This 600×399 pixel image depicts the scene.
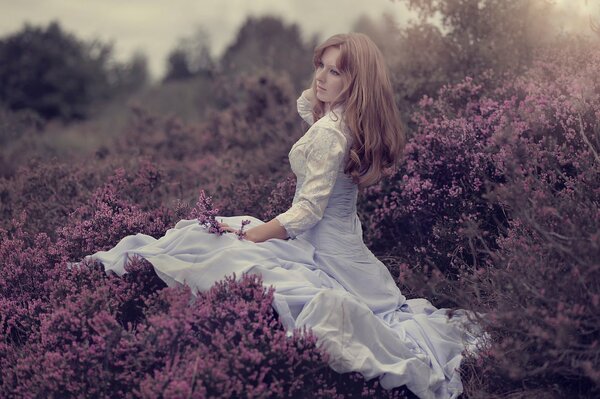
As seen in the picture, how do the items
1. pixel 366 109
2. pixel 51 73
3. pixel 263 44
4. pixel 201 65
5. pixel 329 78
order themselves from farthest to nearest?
pixel 201 65 < pixel 263 44 < pixel 51 73 < pixel 329 78 < pixel 366 109

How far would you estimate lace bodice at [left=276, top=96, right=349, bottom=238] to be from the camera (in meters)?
4.24

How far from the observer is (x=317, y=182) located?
4.24 meters

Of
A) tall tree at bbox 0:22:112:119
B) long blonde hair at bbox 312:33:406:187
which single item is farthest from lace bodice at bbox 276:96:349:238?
tall tree at bbox 0:22:112:119

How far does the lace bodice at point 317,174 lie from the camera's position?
424 cm

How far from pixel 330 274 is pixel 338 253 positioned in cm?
14

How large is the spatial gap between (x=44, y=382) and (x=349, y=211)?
200 cm

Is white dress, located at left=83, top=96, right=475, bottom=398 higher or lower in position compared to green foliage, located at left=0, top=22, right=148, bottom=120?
lower

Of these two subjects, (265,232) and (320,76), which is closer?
(265,232)

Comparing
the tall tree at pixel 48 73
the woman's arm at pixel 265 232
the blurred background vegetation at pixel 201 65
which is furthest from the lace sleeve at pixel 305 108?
the tall tree at pixel 48 73

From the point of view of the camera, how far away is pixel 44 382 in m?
3.76

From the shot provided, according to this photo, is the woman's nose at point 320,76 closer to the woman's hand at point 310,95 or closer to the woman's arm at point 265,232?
the woman's hand at point 310,95

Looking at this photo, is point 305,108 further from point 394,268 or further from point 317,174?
point 394,268

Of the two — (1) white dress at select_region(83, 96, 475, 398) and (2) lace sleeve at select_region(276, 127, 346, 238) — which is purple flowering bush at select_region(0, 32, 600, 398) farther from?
(2) lace sleeve at select_region(276, 127, 346, 238)

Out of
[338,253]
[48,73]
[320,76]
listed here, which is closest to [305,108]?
[320,76]
